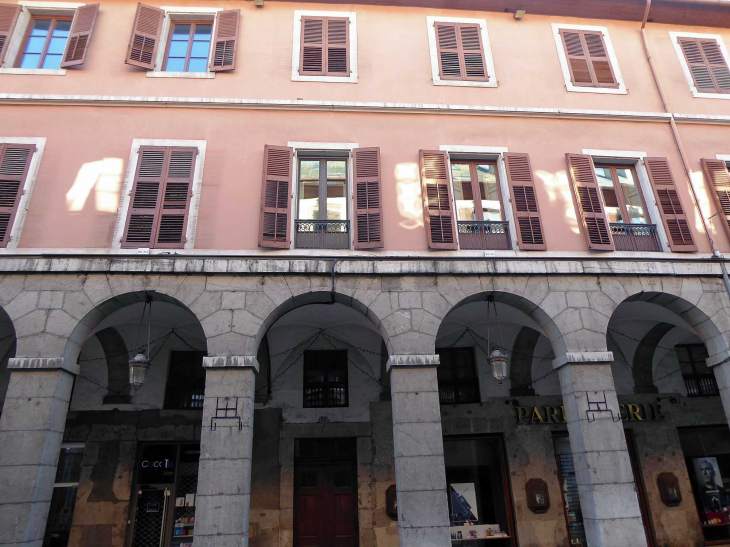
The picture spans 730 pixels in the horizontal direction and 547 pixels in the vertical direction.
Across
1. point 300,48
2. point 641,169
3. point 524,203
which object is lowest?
point 524,203

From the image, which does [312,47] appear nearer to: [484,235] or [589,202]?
[484,235]

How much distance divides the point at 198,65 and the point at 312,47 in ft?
7.84

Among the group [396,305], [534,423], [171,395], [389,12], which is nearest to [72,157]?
[171,395]

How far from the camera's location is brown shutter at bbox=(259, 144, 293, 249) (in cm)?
880

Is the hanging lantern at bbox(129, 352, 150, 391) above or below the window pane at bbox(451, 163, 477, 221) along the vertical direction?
below

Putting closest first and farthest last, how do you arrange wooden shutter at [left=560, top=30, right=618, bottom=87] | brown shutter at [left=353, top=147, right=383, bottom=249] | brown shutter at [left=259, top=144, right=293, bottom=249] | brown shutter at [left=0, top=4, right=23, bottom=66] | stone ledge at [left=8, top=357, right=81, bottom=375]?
stone ledge at [left=8, top=357, right=81, bottom=375]
brown shutter at [left=259, top=144, right=293, bottom=249]
brown shutter at [left=353, top=147, right=383, bottom=249]
brown shutter at [left=0, top=4, right=23, bottom=66]
wooden shutter at [left=560, top=30, right=618, bottom=87]

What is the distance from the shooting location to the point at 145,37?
10.2 metres

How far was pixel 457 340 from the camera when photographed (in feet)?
35.9

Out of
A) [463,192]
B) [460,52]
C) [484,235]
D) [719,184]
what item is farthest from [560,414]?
[460,52]

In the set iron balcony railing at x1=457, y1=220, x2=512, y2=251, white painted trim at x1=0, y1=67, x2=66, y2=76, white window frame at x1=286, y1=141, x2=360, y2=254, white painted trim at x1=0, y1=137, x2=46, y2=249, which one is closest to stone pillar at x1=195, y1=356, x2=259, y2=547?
white window frame at x1=286, y1=141, x2=360, y2=254

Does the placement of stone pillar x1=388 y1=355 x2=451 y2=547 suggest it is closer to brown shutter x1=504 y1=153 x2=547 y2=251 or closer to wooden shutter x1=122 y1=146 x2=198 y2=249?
brown shutter x1=504 y1=153 x2=547 y2=251

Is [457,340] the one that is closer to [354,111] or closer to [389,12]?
[354,111]

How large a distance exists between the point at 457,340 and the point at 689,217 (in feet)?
16.7

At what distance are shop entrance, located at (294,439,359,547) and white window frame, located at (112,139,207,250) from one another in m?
4.78
